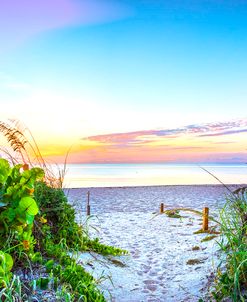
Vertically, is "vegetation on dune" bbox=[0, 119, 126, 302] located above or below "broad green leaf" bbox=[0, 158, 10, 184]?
below

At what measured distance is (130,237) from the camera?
10.4 m

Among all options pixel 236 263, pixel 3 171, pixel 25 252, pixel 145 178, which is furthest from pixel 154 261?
pixel 145 178

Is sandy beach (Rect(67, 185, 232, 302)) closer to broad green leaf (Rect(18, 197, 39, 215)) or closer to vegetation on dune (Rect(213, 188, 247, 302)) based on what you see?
vegetation on dune (Rect(213, 188, 247, 302))

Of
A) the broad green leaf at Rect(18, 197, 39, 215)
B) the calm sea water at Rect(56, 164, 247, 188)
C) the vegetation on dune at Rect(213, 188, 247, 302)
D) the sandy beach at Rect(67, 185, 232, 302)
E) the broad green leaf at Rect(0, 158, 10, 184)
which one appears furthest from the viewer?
the calm sea water at Rect(56, 164, 247, 188)

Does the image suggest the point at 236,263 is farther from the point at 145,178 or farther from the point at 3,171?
the point at 145,178

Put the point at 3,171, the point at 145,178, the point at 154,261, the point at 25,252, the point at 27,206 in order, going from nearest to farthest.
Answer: the point at 27,206, the point at 3,171, the point at 25,252, the point at 154,261, the point at 145,178

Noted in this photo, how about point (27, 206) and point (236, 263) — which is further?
point (236, 263)

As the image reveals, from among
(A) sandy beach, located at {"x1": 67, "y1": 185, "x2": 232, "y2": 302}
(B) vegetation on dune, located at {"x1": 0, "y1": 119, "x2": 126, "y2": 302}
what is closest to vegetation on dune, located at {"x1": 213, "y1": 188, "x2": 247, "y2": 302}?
(A) sandy beach, located at {"x1": 67, "y1": 185, "x2": 232, "y2": 302}

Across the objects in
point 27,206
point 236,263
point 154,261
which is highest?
point 27,206

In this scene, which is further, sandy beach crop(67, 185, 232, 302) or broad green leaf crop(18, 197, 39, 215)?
sandy beach crop(67, 185, 232, 302)

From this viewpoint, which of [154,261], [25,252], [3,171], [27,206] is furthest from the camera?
[154,261]

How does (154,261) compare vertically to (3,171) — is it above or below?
below

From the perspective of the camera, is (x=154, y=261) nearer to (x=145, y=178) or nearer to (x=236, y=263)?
(x=236, y=263)

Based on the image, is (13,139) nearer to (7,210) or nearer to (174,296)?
(7,210)
